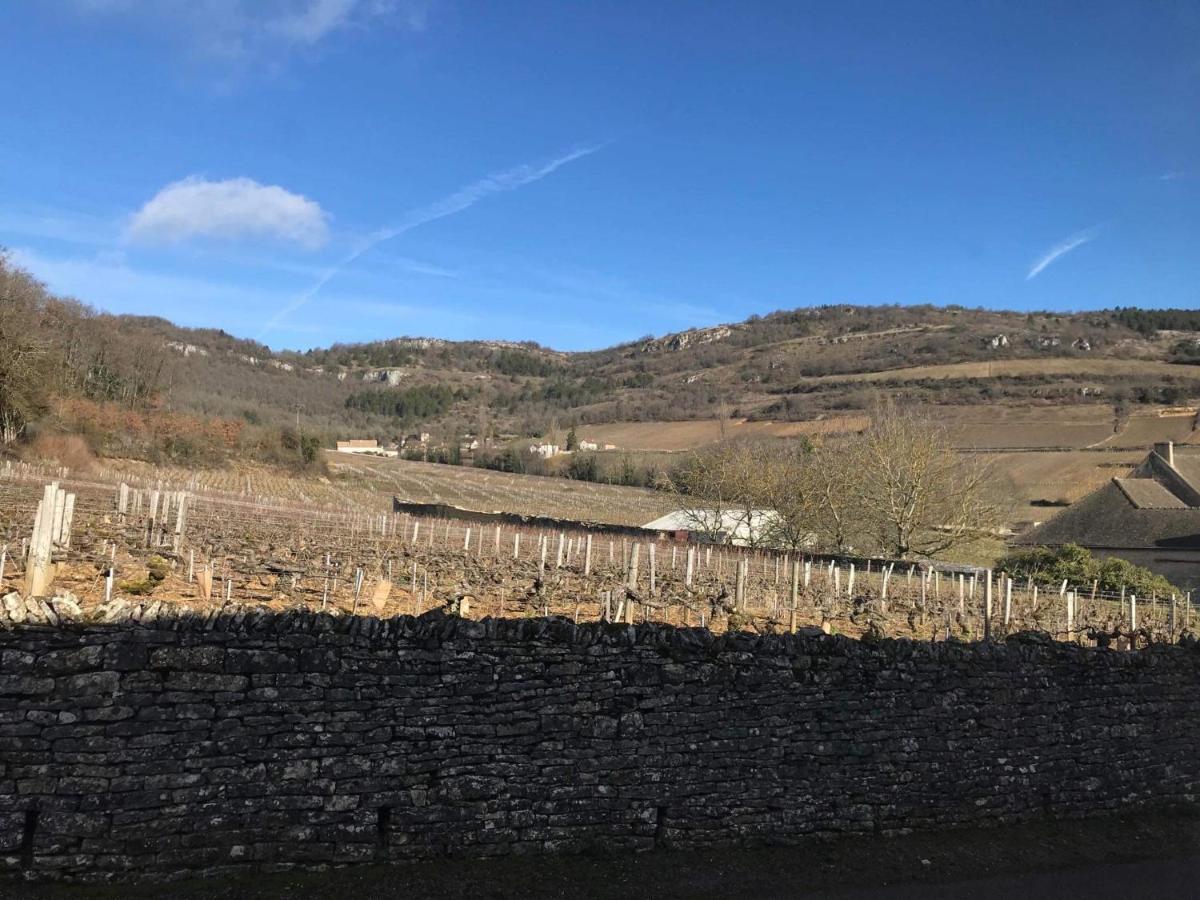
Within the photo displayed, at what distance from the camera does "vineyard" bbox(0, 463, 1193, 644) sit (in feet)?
30.2

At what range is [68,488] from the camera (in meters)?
25.9

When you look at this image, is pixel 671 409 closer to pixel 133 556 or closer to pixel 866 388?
pixel 866 388

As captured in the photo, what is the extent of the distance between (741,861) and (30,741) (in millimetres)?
5962

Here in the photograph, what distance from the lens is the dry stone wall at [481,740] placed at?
578 centimetres

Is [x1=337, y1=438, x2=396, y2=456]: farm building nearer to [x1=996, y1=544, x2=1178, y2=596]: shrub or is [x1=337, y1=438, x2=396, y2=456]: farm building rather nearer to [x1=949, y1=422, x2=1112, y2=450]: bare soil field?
[x1=949, y1=422, x2=1112, y2=450]: bare soil field

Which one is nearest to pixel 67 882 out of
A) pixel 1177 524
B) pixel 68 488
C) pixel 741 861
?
pixel 741 861

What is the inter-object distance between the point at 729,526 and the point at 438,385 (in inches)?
5734

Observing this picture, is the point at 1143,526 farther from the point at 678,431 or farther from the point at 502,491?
the point at 678,431

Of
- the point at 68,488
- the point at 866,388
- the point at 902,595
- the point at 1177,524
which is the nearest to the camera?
the point at 902,595

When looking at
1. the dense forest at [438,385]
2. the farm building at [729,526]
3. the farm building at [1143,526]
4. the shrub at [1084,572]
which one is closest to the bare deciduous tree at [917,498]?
the farm building at [1143,526]

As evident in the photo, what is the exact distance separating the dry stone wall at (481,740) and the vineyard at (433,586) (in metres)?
0.67

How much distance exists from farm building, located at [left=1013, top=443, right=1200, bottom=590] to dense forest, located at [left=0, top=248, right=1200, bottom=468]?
49.2 m

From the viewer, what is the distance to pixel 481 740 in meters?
6.87

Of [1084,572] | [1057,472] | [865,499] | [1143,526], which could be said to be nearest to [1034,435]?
[1057,472]
